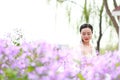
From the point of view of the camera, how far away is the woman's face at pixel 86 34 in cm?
692

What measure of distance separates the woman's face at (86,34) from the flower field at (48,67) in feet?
9.26

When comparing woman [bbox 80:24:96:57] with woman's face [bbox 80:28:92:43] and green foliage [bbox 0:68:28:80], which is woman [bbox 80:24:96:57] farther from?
green foliage [bbox 0:68:28:80]

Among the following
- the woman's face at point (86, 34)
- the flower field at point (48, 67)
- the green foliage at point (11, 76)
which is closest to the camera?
the flower field at point (48, 67)

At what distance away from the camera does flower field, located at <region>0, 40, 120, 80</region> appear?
2354 mm

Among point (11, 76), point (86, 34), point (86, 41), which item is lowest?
point (11, 76)

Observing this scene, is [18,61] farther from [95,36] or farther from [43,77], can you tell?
[95,36]

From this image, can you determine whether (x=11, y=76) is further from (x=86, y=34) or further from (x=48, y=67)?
(x=86, y=34)

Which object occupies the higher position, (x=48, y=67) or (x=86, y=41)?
(x=86, y=41)

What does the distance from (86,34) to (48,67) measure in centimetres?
452

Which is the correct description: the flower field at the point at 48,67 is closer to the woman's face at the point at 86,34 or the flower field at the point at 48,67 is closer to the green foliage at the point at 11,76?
the green foliage at the point at 11,76

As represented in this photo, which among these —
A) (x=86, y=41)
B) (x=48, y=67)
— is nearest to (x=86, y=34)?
(x=86, y=41)

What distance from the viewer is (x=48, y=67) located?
8.19ft

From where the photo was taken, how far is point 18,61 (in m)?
3.27

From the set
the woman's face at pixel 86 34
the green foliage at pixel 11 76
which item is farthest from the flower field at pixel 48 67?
the woman's face at pixel 86 34
